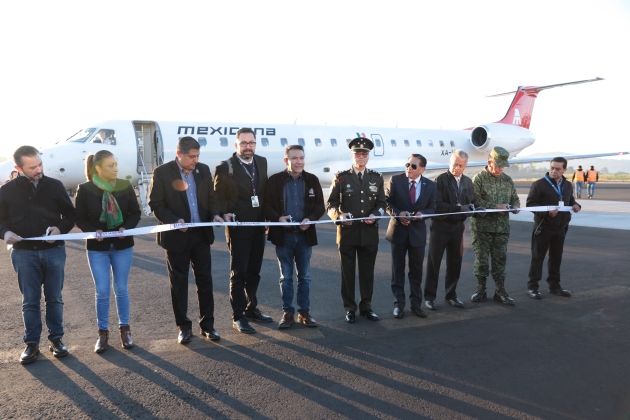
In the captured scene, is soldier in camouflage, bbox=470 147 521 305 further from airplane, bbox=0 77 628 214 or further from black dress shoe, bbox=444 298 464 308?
airplane, bbox=0 77 628 214

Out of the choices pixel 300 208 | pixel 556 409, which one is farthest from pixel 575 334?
pixel 300 208

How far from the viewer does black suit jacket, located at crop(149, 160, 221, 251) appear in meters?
4.89

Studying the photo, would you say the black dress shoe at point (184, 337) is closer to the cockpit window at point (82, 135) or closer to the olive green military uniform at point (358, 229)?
Answer: the olive green military uniform at point (358, 229)

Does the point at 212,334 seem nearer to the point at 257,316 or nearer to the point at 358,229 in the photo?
the point at 257,316

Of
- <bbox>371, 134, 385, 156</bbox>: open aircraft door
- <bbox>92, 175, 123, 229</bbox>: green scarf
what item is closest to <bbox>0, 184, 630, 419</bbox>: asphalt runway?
<bbox>92, 175, 123, 229</bbox>: green scarf

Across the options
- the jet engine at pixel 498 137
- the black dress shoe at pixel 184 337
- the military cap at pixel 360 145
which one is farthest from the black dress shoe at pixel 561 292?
the jet engine at pixel 498 137

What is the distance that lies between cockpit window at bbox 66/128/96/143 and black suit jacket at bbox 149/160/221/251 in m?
11.1

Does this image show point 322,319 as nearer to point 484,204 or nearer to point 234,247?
point 234,247

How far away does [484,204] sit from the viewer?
6512 millimetres

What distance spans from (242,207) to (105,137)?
11062 mm

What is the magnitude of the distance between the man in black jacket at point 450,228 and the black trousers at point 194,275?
2904mm

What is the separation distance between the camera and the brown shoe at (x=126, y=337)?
468 cm

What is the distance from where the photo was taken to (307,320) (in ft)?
17.6

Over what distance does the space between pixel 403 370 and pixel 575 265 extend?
5.82 metres
